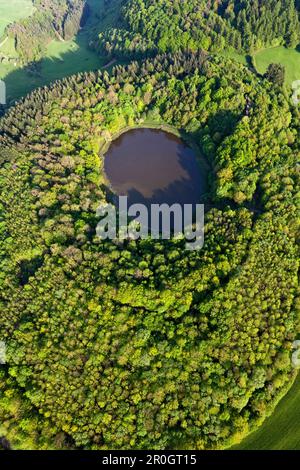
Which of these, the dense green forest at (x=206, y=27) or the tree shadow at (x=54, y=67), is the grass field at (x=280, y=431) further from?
the tree shadow at (x=54, y=67)

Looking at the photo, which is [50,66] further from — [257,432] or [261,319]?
[257,432]

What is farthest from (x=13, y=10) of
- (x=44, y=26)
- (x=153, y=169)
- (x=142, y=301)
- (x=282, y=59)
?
(x=142, y=301)


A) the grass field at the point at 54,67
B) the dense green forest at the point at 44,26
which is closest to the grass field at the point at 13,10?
the dense green forest at the point at 44,26

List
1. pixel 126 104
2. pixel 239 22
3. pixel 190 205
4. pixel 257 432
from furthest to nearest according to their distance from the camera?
pixel 239 22, pixel 126 104, pixel 190 205, pixel 257 432

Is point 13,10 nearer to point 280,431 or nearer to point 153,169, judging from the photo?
point 153,169
